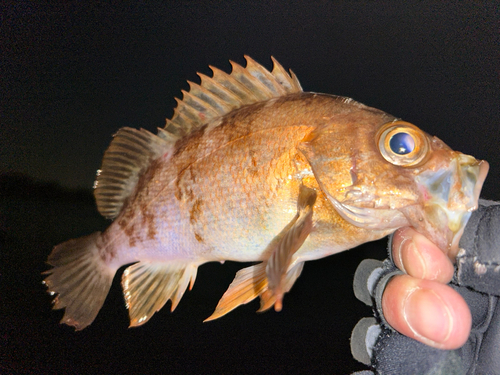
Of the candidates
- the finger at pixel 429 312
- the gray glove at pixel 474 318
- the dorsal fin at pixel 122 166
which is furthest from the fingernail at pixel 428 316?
the dorsal fin at pixel 122 166

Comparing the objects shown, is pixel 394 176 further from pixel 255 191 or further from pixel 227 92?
pixel 227 92

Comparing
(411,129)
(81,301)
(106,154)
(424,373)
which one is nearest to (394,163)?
(411,129)

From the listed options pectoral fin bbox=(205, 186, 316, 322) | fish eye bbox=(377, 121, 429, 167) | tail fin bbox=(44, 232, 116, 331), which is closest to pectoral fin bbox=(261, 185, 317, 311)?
pectoral fin bbox=(205, 186, 316, 322)

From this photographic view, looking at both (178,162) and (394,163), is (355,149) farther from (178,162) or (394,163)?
(178,162)

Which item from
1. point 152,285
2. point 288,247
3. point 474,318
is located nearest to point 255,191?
point 288,247

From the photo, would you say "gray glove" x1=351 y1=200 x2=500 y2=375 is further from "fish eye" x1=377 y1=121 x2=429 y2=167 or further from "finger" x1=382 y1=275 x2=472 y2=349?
"fish eye" x1=377 y1=121 x2=429 y2=167

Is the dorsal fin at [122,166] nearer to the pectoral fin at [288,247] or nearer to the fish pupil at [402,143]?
the pectoral fin at [288,247]
